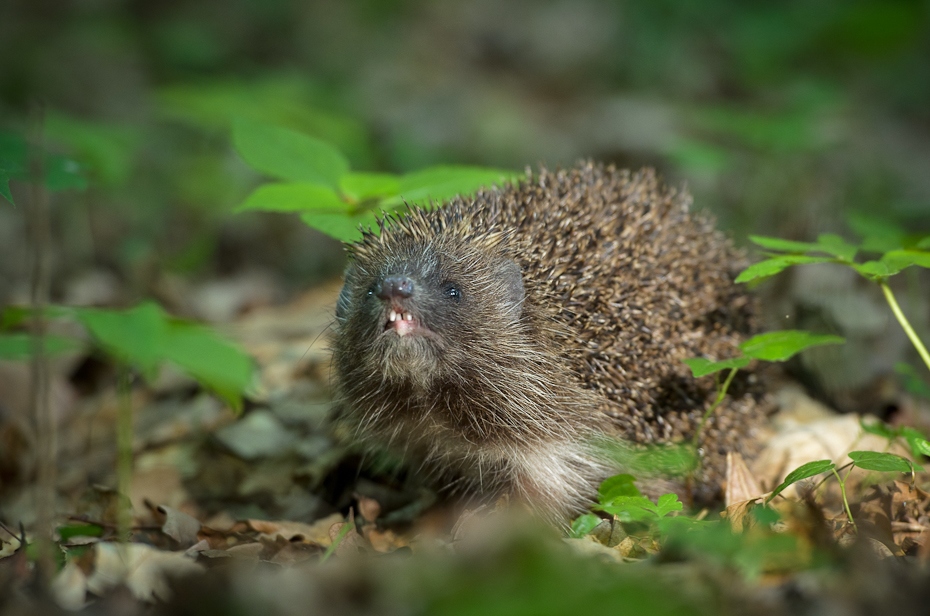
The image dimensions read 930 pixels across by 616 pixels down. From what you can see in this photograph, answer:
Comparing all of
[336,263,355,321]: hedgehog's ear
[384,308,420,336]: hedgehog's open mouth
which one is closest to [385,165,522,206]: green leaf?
[336,263,355,321]: hedgehog's ear

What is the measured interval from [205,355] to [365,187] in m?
2.11

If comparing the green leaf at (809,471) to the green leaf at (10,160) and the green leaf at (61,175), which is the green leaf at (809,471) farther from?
the green leaf at (61,175)

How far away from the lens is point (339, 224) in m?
4.83

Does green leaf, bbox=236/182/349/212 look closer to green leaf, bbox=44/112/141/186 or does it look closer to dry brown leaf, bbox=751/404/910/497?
dry brown leaf, bbox=751/404/910/497

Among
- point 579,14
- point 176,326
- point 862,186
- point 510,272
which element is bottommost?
point 176,326

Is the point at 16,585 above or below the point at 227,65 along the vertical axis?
below

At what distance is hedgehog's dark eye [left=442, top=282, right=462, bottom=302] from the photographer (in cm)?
470

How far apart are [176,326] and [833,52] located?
41.0ft

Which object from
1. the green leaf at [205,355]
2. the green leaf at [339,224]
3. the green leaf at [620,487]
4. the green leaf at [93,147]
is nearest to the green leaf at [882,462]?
the green leaf at [620,487]

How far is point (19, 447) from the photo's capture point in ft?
18.8

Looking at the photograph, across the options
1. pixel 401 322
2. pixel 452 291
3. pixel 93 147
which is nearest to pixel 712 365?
pixel 452 291

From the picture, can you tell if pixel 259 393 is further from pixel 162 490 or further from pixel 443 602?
pixel 443 602

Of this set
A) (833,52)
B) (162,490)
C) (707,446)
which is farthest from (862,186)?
(162,490)

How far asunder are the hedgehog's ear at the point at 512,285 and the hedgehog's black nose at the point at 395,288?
1.92ft
